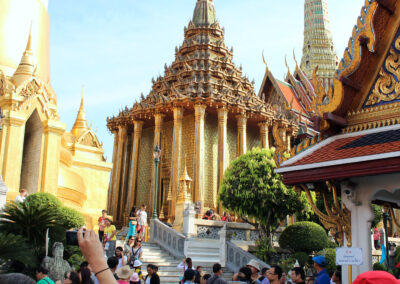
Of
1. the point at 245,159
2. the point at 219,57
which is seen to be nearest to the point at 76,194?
the point at 245,159

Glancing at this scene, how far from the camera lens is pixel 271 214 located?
18.7 meters

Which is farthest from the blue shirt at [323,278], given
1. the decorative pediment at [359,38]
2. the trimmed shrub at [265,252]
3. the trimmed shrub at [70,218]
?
the trimmed shrub at [265,252]

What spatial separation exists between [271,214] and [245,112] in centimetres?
963

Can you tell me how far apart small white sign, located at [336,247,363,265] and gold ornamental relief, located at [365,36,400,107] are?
2.31 meters

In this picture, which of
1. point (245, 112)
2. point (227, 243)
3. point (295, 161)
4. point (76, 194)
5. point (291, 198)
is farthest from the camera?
point (245, 112)

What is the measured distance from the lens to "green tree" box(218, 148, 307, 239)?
18234 mm

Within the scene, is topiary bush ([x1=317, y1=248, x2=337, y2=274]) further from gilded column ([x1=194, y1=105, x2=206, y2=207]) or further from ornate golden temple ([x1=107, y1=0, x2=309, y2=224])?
gilded column ([x1=194, y1=105, x2=206, y2=207])

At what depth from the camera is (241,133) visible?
2719cm

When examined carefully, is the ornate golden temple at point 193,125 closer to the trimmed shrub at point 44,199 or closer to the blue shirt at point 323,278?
the trimmed shrub at point 44,199

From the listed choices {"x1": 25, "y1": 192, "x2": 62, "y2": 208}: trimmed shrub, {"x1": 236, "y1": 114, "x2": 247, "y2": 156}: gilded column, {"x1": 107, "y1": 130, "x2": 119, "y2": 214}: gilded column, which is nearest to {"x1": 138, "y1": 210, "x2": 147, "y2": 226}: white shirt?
{"x1": 25, "y1": 192, "x2": 62, "y2": 208}: trimmed shrub

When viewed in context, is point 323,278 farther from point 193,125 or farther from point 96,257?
point 193,125

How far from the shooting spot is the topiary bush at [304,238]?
656 inches

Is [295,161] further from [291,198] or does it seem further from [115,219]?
[115,219]

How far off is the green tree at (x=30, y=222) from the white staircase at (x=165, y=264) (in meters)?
3.37
